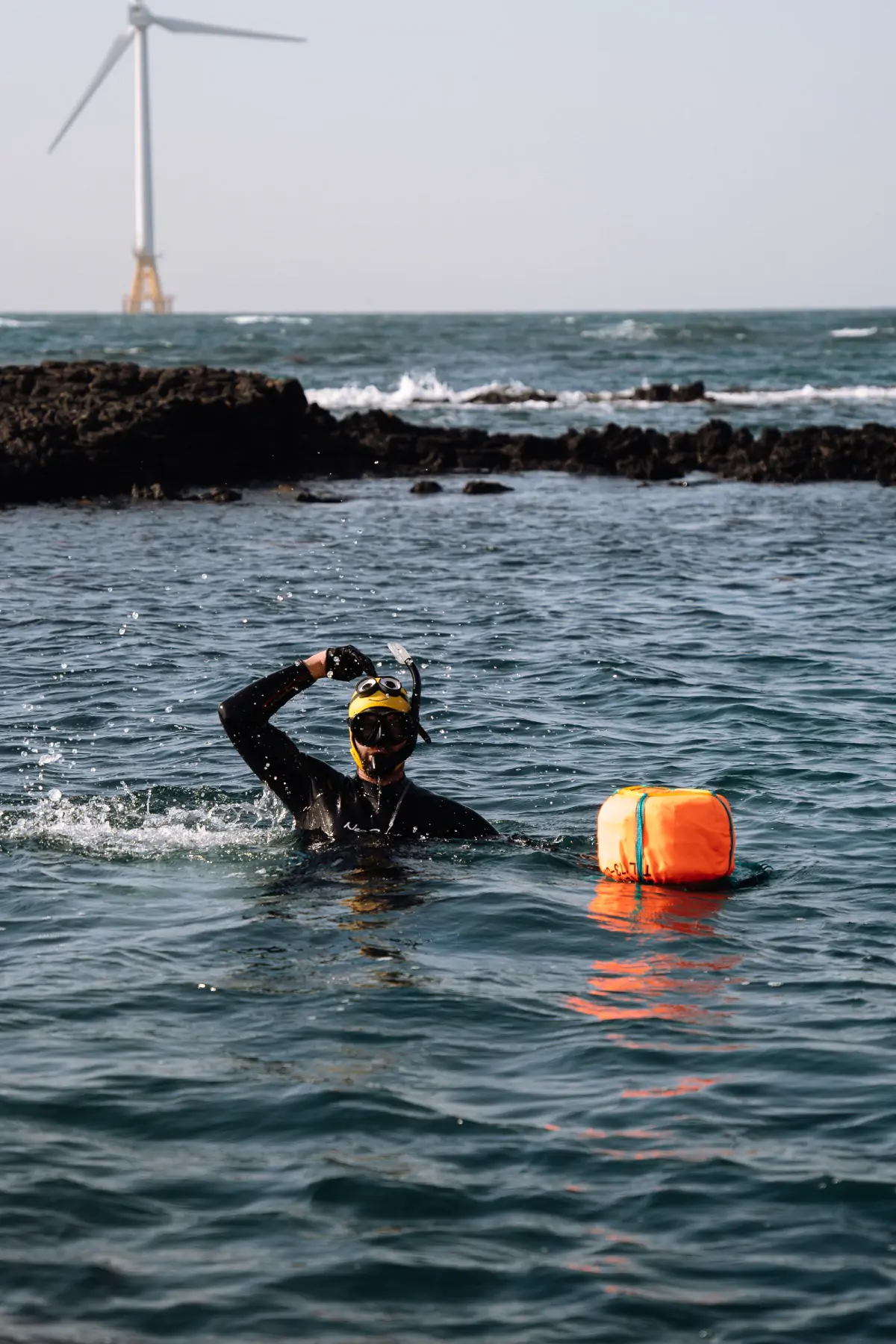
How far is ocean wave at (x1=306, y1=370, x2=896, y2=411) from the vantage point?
5269 cm

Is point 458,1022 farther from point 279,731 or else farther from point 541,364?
point 541,364

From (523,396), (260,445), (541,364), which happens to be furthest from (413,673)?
(541,364)

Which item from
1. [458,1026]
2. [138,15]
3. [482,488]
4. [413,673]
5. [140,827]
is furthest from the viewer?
[138,15]

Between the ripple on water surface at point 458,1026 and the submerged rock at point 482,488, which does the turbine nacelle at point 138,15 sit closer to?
the submerged rock at point 482,488

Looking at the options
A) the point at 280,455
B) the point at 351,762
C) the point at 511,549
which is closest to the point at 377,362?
the point at 280,455

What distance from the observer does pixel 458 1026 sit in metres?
8.32

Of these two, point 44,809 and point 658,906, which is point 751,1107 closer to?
point 658,906

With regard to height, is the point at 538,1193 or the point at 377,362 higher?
the point at 377,362

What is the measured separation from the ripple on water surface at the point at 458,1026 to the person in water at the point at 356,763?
206 mm

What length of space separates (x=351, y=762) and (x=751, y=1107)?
7.13 meters

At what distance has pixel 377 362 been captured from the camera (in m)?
70.6

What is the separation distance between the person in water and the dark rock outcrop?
21.5m

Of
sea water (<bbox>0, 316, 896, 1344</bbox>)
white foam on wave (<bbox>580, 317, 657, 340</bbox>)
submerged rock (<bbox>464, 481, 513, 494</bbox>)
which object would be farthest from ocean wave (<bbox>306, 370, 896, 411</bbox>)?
white foam on wave (<bbox>580, 317, 657, 340</bbox>)

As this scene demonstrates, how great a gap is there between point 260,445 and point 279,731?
84.3 feet
